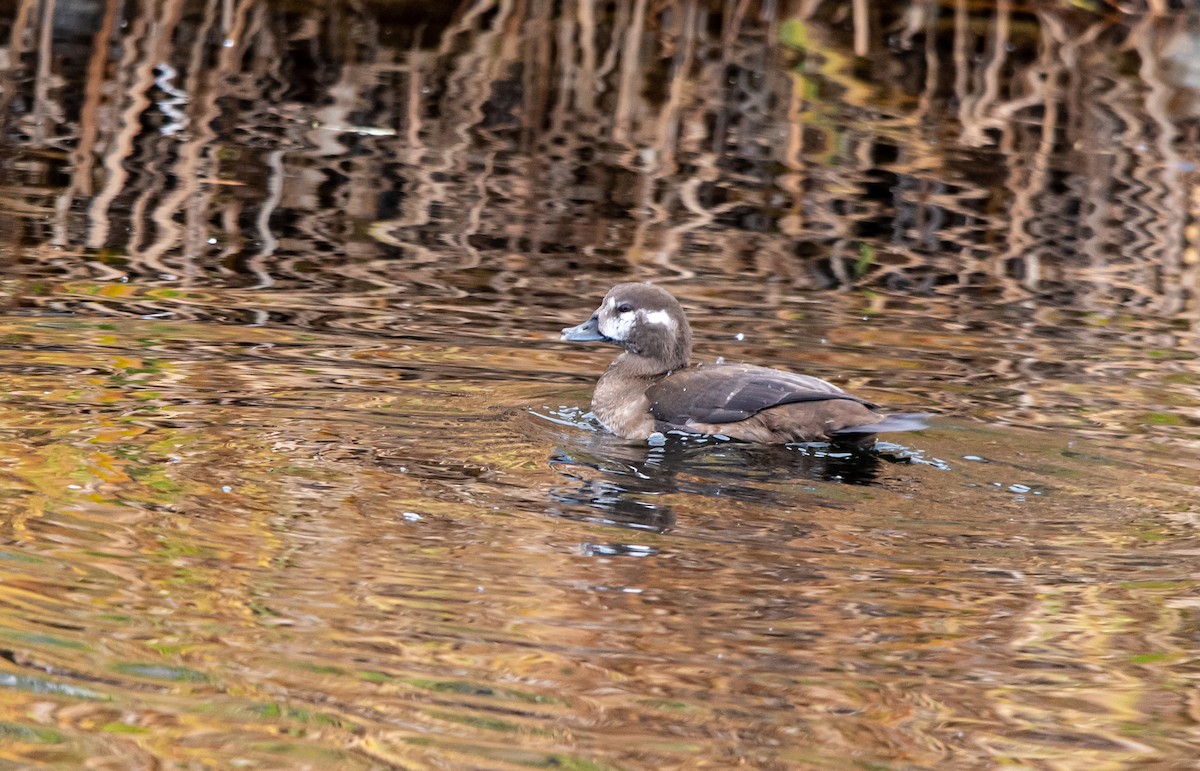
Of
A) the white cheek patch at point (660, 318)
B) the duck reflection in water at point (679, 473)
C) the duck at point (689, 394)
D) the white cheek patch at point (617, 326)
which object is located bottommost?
the duck reflection in water at point (679, 473)

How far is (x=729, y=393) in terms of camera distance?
6.70m

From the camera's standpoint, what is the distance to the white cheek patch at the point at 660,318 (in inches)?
288

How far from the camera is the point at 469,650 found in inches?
174

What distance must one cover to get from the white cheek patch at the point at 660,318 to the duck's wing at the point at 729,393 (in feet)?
1.02

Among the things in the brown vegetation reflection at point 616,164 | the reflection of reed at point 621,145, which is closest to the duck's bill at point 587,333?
the brown vegetation reflection at point 616,164

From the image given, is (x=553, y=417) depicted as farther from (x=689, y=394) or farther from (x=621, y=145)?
(x=621, y=145)

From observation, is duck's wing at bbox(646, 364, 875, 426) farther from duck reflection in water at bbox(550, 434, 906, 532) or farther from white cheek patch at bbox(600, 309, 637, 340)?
white cheek patch at bbox(600, 309, 637, 340)

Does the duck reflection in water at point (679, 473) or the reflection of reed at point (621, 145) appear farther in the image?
the reflection of reed at point (621, 145)

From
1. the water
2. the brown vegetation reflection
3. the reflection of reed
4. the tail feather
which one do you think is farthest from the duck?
the reflection of reed

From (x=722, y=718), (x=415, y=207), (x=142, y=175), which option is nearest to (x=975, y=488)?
(x=722, y=718)

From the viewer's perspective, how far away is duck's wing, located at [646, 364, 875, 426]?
258 inches

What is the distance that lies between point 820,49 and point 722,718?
11.5 metres

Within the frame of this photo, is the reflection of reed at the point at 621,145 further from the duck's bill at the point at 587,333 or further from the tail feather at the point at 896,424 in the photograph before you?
the tail feather at the point at 896,424

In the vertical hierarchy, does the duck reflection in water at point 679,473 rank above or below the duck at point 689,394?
below
